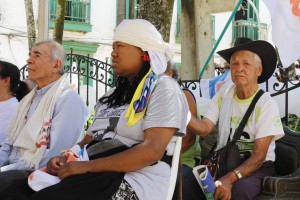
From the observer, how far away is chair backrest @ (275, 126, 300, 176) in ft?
12.0

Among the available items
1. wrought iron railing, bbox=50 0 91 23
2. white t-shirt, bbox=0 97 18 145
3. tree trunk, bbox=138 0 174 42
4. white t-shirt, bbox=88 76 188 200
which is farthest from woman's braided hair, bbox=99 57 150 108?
wrought iron railing, bbox=50 0 91 23

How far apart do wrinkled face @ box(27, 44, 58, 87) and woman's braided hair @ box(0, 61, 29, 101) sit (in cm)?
101

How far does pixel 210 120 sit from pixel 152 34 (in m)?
1.09

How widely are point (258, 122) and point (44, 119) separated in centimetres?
153

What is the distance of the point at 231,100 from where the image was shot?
3.76 m

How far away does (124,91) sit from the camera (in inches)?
124

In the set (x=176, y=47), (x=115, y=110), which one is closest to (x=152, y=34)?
(x=115, y=110)

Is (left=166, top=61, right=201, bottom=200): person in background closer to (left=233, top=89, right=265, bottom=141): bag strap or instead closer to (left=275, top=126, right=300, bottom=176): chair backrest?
(left=233, top=89, right=265, bottom=141): bag strap

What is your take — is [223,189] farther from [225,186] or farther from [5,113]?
[5,113]

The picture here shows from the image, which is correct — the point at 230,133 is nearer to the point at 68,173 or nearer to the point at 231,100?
the point at 231,100

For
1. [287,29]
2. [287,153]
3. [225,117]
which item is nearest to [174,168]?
[225,117]

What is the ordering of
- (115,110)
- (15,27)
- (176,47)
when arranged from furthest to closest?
(176,47) < (15,27) < (115,110)

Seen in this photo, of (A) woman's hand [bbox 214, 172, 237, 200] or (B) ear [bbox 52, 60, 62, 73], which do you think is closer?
(A) woman's hand [bbox 214, 172, 237, 200]

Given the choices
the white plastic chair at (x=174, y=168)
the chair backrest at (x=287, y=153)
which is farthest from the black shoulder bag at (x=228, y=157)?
the white plastic chair at (x=174, y=168)
